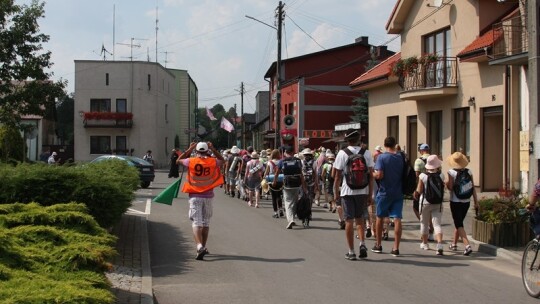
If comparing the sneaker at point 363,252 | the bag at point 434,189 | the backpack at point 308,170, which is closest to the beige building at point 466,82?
the backpack at point 308,170

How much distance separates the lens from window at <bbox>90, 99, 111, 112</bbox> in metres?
54.0

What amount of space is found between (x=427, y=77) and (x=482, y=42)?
342 centimetres

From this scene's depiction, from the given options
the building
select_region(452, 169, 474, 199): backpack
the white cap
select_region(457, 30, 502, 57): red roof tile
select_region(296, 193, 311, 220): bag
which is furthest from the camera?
the building

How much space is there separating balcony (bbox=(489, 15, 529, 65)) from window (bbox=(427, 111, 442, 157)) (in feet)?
17.5

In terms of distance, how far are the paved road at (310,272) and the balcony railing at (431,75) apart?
9.89 meters

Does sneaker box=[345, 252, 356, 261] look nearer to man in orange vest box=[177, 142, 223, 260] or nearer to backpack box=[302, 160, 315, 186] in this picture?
man in orange vest box=[177, 142, 223, 260]

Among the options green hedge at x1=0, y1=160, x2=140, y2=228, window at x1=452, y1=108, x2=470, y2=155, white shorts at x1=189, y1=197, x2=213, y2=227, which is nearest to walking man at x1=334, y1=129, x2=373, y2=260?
white shorts at x1=189, y1=197, x2=213, y2=227

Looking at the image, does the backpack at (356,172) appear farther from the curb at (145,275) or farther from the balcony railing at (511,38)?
the balcony railing at (511,38)

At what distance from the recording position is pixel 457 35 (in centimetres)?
2159

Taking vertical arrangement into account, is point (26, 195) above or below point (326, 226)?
above

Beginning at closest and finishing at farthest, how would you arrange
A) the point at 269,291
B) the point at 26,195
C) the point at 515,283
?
1. the point at 269,291
2. the point at 515,283
3. the point at 26,195

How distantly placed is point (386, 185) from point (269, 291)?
3.32 meters

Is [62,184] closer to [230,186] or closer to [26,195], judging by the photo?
[26,195]

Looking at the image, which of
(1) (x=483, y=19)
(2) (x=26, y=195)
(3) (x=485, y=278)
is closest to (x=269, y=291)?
(3) (x=485, y=278)
